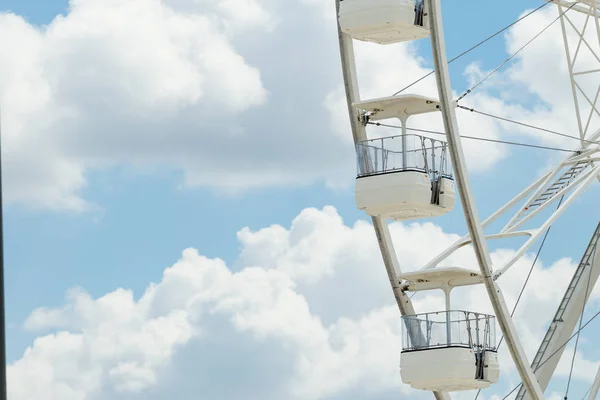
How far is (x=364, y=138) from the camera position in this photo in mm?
23766

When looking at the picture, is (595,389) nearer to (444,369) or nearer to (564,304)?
(564,304)

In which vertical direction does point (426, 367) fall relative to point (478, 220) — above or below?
below

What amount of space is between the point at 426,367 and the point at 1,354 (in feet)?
59.7

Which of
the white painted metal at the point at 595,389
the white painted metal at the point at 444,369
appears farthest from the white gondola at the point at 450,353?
the white painted metal at the point at 595,389

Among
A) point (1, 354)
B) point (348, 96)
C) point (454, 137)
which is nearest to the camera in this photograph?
point (1, 354)

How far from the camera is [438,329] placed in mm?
22359

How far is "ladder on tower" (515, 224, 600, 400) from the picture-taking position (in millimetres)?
27031

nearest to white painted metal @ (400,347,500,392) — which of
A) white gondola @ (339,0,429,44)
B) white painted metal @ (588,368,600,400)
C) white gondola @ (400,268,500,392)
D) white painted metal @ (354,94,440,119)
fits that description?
white gondola @ (400,268,500,392)

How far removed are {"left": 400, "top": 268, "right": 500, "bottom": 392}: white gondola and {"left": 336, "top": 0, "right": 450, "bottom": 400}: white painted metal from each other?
1.30 m

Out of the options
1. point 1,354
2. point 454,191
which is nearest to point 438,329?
point 454,191

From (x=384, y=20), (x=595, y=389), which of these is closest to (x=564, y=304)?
(x=595, y=389)

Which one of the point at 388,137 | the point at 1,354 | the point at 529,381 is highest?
the point at 388,137

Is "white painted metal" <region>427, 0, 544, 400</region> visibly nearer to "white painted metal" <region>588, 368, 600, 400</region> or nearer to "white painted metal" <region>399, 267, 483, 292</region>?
"white painted metal" <region>399, 267, 483, 292</region>

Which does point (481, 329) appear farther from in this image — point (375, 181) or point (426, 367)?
point (375, 181)
